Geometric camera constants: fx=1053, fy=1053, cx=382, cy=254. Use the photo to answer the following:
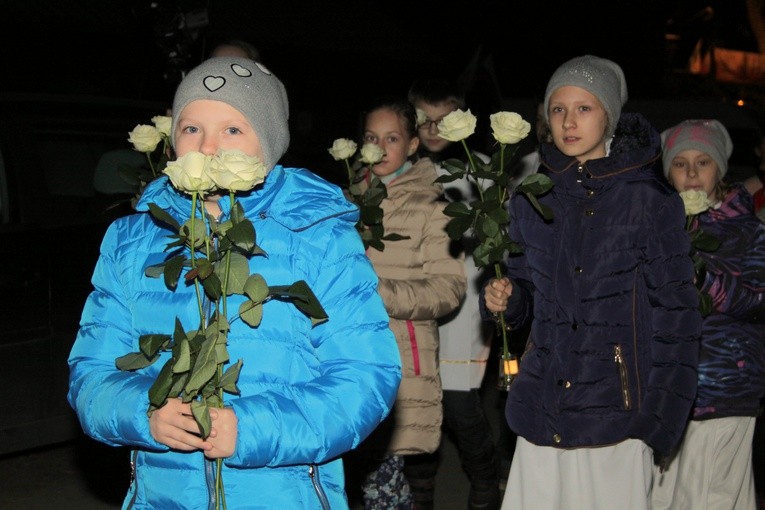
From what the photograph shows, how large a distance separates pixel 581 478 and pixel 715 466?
1342 millimetres

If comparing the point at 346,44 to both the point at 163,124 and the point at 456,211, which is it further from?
the point at 456,211

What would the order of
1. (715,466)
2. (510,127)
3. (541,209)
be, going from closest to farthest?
1. (541,209)
2. (510,127)
3. (715,466)

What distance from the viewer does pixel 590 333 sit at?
12.8ft

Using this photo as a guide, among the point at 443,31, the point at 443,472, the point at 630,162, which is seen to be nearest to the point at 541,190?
the point at 630,162

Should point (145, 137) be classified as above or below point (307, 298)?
above

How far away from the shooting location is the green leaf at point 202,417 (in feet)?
7.86

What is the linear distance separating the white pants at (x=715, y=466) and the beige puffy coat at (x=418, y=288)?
1.16 m

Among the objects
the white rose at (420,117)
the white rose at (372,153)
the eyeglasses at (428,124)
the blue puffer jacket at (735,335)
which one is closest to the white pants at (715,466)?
the blue puffer jacket at (735,335)

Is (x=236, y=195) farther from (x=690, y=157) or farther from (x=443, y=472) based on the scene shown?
(x=443, y=472)

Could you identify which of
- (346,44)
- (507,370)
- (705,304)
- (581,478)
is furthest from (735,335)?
(346,44)

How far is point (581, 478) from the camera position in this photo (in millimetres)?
3998

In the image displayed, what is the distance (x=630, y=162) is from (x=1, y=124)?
4.15m

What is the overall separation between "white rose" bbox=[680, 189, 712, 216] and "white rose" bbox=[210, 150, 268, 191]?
286 centimetres

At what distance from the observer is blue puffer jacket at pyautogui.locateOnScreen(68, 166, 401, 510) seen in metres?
2.58
